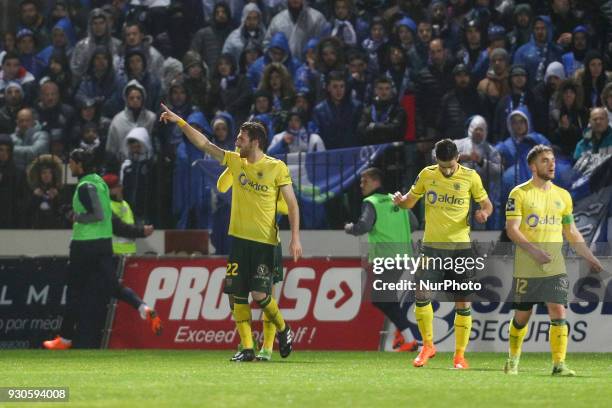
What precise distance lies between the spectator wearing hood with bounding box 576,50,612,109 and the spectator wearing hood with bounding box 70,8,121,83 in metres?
7.94

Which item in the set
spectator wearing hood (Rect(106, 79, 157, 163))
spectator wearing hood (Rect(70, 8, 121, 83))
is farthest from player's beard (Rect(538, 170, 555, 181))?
spectator wearing hood (Rect(70, 8, 121, 83))

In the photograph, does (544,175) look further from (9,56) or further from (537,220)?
(9,56)

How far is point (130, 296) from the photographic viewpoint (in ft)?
57.5

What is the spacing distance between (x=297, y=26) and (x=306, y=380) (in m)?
12.1

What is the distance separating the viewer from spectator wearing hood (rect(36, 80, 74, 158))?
22.1 meters

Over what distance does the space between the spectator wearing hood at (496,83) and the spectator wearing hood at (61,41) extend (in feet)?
24.3

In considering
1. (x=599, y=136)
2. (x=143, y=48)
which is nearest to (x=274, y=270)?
(x=599, y=136)

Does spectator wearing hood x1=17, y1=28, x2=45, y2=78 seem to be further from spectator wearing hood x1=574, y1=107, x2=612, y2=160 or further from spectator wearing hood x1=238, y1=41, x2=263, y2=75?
spectator wearing hood x1=574, y1=107, x2=612, y2=160

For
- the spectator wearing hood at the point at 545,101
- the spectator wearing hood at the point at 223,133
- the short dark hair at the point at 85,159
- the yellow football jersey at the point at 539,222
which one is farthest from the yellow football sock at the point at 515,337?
the spectator wearing hood at the point at 223,133

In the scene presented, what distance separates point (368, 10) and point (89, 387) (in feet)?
44.5

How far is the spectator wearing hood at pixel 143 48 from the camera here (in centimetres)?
2306

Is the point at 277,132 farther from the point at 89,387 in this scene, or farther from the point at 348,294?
the point at 89,387

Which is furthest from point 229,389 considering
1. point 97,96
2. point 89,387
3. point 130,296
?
point 97,96

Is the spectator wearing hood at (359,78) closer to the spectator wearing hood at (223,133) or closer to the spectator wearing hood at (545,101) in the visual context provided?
the spectator wearing hood at (223,133)
